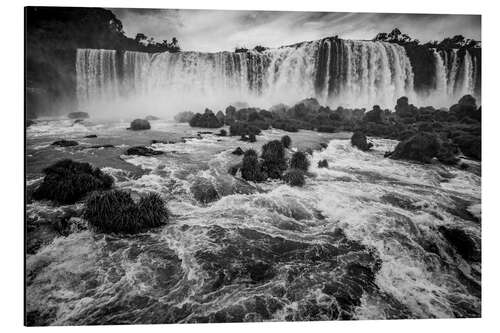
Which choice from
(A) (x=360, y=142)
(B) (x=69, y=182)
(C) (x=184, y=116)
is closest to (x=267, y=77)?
(C) (x=184, y=116)

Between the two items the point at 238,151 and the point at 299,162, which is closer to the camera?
the point at 299,162

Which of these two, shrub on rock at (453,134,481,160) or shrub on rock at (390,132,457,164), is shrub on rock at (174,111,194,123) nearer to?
shrub on rock at (390,132,457,164)

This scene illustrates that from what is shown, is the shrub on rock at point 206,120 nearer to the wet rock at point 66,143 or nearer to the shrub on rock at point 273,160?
the shrub on rock at point 273,160

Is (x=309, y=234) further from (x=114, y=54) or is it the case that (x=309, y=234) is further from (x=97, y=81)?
(x=97, y=81)

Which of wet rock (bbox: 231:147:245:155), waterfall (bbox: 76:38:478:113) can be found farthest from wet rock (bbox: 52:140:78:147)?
wet rock (bbox: 231:147:245:155)

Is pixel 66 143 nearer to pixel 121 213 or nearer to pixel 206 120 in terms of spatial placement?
pixel 121 213

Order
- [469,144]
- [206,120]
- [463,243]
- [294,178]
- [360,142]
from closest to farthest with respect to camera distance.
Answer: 1. [463,243]
2. [294,178]
3. [469,144]
4. [360,142]
5. [206,120]
